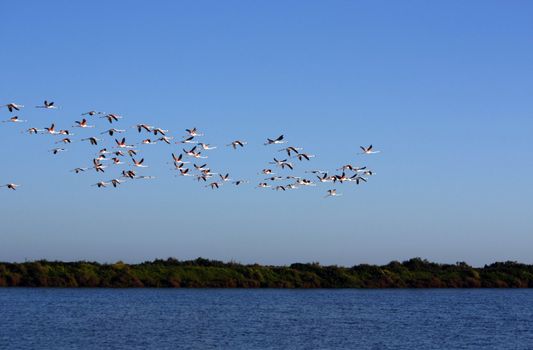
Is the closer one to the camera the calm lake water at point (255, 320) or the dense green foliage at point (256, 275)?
the calm lake water at point (255, 320)

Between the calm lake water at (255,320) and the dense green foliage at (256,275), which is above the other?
the dense green foliage at (256,275)

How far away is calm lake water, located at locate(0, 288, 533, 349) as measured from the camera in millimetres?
43875

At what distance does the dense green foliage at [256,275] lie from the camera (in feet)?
260

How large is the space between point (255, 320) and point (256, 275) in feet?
103

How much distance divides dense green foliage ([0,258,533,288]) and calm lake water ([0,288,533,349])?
556cm

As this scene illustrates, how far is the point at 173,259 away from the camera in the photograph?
289ft

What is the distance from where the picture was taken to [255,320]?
52.8 metres

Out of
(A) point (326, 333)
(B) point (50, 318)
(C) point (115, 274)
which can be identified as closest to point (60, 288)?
(C) point (115, 274)

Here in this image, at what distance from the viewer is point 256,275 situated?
8425cm

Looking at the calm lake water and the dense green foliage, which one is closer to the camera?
the calm lake water

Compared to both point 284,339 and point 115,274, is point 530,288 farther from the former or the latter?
point 284,339

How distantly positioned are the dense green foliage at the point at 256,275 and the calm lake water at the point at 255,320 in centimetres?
556

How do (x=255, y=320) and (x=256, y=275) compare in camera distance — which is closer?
(x=255, y=320)

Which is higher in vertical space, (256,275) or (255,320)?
(256,275)
